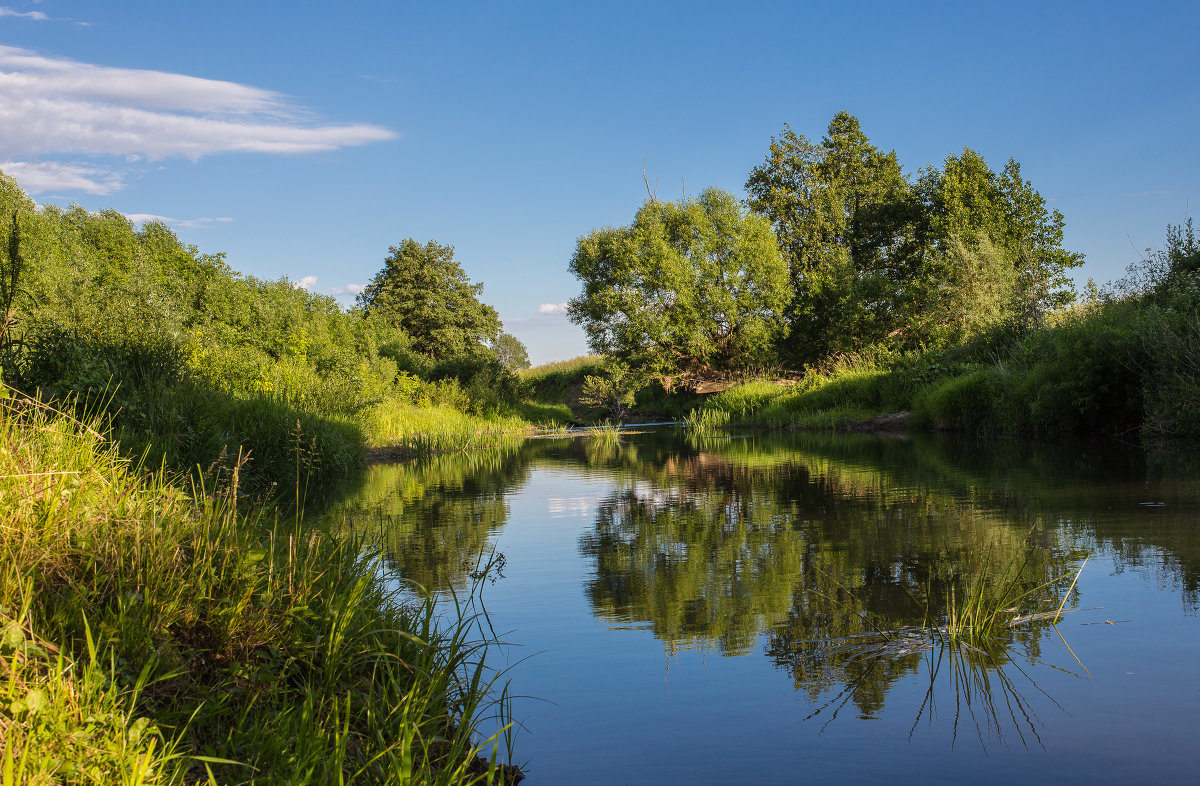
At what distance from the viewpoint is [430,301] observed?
173 ft

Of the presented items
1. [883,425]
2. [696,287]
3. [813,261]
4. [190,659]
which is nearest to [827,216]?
[813,261]

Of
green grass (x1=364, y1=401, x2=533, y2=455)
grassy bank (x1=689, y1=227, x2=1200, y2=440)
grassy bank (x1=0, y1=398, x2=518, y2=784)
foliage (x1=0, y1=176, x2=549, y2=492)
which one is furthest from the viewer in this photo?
green grass (x1=364, y1=401, x2=533, y2=455)

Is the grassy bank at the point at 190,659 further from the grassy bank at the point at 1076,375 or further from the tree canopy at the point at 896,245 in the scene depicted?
the tree canopy at the point at 896,245

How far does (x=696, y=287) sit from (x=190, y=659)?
40.8m

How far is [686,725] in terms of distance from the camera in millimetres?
4062

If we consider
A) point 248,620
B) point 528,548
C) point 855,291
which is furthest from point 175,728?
point 855,291

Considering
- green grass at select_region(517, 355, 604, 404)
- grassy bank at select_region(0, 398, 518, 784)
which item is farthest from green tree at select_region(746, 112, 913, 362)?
grassy bank at select_region(0, 398, 518, 784)

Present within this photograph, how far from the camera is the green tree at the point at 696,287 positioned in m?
42.3

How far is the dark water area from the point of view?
3711mm

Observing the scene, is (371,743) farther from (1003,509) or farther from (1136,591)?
(1003,509)

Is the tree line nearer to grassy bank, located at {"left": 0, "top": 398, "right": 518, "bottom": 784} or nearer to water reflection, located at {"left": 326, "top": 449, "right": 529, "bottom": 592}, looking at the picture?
water reflection, located at {"left": 326, "top": 449, "right": 529, "bottom": 592}

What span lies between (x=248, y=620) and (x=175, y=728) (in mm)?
853

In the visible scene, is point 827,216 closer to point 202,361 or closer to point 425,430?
point 425,430

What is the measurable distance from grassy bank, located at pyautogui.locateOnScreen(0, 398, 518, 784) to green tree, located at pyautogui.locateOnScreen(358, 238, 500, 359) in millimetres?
47610
